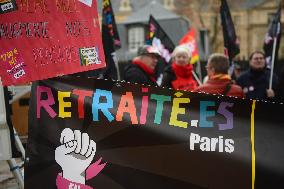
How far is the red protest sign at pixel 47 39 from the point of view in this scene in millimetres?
3938

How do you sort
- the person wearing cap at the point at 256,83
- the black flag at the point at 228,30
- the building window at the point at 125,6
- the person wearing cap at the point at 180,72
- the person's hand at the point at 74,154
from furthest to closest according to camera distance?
the building window at the point at 125,6 < the black flag at the point at 228,30 < the person wearing cap at the point at 256,83 < the person wearing cap at the point at 180,72 < the person's hand at the point at 74,154

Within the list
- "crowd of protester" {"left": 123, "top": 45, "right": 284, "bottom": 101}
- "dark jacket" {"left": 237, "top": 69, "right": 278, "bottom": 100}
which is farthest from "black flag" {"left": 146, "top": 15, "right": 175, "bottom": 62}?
"dark jacket" {"left": 237, "top": 69, "right": 278, "bottom": 100}

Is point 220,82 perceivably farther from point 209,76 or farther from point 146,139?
point 146,139

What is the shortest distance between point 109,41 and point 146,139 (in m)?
5.60

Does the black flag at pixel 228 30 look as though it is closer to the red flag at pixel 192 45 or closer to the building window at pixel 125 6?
the red flag at pixel 192 45

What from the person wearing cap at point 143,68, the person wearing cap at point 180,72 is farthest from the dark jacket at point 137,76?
the person wearing cap at point 180,72

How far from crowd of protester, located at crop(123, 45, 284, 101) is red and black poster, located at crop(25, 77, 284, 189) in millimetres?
1609

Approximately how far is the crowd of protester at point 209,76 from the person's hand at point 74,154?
176 centimetres

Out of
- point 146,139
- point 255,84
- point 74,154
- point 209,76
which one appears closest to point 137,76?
point 209,76

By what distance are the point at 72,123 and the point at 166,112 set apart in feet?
2.30

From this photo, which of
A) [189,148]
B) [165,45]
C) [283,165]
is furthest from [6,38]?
[165,45]

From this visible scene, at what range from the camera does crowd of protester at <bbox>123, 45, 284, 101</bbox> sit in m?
5.30

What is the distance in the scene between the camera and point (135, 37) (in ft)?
131

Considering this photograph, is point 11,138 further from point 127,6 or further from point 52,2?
point 127,6
